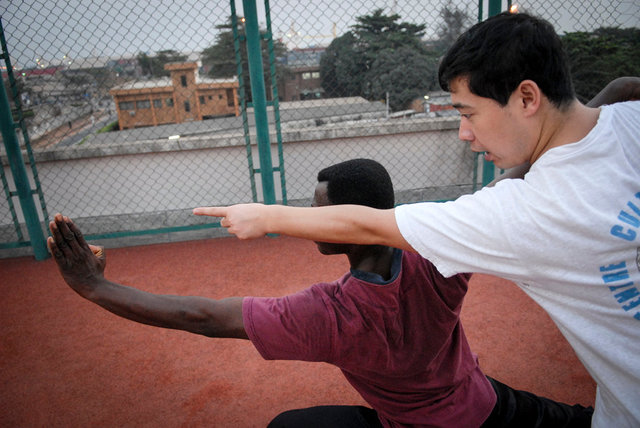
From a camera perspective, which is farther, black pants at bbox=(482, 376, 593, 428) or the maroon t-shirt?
black pants at bbox=(482, 376, 593, 428)

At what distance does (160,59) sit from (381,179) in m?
4.53

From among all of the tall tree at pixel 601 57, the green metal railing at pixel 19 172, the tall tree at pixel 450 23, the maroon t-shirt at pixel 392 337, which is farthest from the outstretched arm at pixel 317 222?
the tall tree at pixel 601 57

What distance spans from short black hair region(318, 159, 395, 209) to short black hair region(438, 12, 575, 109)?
47 centimetres

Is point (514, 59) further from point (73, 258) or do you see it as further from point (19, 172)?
point (19, 172)

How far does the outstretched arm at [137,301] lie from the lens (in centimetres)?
137

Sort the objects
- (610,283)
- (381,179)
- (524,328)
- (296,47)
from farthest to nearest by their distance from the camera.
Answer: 1. (296,47)
2. (524,328)
3. (381,179)
4. (610,283)

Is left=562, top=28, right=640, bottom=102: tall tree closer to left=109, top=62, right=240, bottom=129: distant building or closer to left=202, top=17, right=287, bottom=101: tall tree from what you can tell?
left=202, top=17, right=287, bottom=101: tall tree

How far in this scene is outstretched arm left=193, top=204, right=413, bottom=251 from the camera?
117 centimetres

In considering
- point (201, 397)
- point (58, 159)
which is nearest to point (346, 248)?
point (201, 397)

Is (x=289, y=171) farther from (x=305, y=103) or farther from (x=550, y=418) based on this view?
(x=550, y=418)

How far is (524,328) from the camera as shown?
10.7 feet

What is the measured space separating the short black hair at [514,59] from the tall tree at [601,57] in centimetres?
538

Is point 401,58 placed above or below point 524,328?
above

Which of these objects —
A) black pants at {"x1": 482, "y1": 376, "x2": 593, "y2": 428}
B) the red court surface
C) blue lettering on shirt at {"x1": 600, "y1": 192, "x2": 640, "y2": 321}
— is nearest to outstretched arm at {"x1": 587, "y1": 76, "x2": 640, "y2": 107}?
blue lettering on shirt at {"x1": 600, "y1": 192, "x2": 640, "y2": 321}
